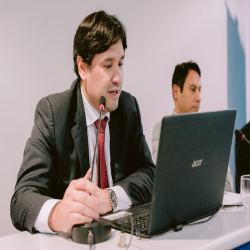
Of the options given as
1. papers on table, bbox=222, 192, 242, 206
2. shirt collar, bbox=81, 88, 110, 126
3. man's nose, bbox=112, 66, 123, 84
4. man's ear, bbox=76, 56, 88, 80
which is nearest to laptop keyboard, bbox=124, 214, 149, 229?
papers on table, bbox=222, 192, 242, 206

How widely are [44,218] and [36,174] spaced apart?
26 cm

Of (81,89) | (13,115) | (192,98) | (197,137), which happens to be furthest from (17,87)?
(192,98)

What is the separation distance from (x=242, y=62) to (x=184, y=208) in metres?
3.21

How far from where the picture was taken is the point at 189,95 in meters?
2.98

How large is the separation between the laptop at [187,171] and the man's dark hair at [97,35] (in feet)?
2.32

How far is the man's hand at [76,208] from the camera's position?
90 centimetres

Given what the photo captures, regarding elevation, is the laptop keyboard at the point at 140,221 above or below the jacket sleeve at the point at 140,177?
below

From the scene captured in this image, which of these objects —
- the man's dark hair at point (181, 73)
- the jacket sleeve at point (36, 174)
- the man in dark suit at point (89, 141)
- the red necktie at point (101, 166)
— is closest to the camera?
the jacket sleeve at point (36, 174)

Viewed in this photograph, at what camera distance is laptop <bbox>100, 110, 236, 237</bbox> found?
0.83 metres

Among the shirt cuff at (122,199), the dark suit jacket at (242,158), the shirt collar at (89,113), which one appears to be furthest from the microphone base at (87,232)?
the dark suit jacket at (242,158)

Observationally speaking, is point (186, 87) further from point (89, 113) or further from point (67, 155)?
point (67, 155)

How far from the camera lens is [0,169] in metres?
1.95

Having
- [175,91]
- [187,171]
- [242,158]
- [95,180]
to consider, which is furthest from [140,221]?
[175,91]

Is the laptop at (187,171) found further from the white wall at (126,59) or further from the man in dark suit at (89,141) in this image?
the white wall at (126,59)
